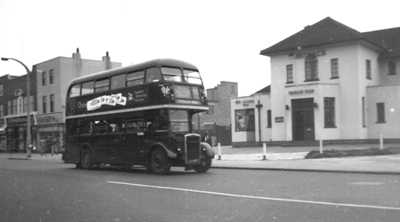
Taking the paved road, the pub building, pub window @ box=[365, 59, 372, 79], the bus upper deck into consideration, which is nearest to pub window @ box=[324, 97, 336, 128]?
the pub building

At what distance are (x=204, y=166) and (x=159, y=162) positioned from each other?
1.89 meters

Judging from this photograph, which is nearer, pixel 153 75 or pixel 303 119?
pixel 153 75

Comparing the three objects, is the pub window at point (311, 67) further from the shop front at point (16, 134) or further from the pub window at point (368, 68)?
the shop front at point (16, 134)

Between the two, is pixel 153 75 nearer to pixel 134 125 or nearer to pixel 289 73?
pixel 134 125

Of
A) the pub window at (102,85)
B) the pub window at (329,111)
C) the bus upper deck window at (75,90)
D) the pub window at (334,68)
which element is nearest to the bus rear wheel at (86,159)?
the bus upper deck window at (75,90)

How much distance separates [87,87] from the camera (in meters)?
21.3

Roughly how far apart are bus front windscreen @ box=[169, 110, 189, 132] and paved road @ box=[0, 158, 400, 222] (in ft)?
12.1

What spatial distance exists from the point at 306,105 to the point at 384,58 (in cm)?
802

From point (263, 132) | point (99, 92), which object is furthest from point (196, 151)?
point (263, 132)

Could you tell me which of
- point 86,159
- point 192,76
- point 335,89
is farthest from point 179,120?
point 335,89

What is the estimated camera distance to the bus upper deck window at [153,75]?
17.5 m

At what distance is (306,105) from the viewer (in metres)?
33.7

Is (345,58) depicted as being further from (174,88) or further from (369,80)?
(174,88)

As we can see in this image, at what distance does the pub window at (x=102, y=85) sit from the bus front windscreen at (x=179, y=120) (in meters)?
4.00
